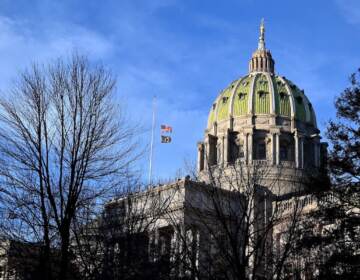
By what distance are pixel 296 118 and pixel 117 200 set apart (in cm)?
7174

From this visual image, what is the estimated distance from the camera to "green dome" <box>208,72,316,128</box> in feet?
320

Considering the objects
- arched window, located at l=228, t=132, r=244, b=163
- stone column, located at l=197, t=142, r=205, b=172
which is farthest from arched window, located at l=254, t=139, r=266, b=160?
stone column, located at l=197, t=142, r=205, b=172

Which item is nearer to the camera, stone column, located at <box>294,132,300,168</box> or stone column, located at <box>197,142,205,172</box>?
stone column, located at <box>294,132,300,168</box>

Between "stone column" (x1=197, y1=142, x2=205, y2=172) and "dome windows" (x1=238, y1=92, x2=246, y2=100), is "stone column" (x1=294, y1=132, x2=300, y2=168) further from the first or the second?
"stone column" (x1=197, y1=142, x2=205, y2=172)

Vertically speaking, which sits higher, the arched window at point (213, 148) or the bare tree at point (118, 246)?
the arched window at point (213, 148)

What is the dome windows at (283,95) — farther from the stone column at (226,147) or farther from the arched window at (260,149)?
the stone column at (226,147)

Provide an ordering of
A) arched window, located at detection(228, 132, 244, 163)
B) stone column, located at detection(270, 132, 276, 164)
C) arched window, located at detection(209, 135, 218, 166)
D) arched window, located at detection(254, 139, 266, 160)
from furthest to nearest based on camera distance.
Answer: arched window, located at detection(209, 135, 218, 166)
arched window, located at detection(228, 132, 244, 163)
arched window, located at detection(254, 139, 266, 160)
stone column, located at detection(270, 132, 276, 164)

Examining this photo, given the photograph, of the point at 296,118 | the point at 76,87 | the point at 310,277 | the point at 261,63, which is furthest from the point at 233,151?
the point at 76,87

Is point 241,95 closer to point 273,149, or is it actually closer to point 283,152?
point 283,152

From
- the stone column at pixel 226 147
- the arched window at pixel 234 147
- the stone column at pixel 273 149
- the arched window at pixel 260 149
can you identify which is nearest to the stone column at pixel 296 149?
the stone column at pixel 273 149

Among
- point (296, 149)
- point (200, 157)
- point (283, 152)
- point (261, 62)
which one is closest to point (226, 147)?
point (200, 157)

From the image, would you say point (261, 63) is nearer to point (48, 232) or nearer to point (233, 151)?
point (233, 151)

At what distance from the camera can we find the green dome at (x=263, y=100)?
9762 cm

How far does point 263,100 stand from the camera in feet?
324
